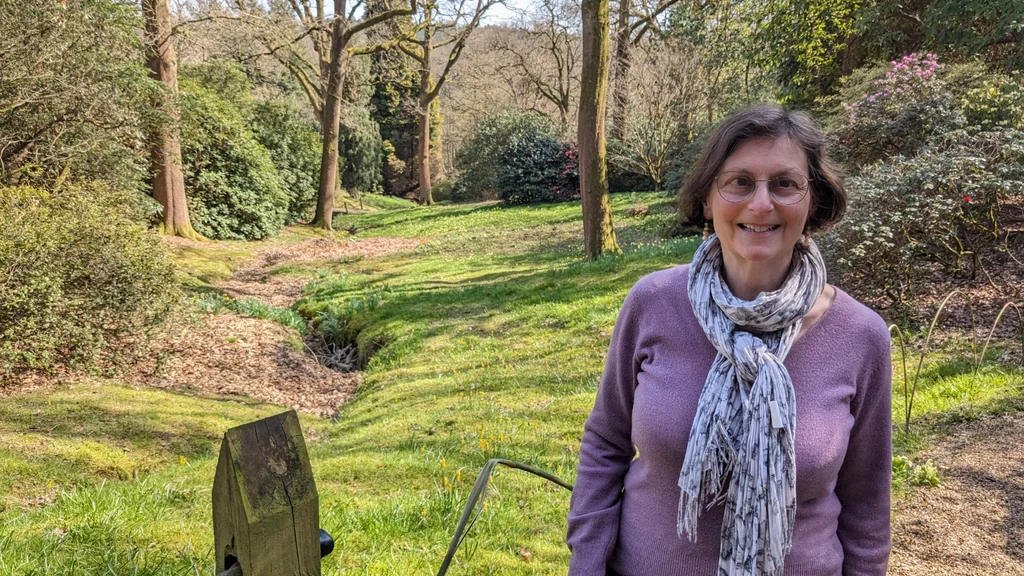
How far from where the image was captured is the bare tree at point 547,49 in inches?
1127

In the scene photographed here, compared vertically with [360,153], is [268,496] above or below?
below

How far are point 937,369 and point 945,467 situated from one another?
1.72m

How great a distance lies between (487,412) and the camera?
5453 mm

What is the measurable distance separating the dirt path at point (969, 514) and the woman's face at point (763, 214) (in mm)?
2175

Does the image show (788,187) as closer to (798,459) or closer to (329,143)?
(798,459)

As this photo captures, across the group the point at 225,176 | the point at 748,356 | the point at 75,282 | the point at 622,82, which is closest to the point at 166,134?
the point at 225,176

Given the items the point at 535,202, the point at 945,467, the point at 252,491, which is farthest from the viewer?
the point at 535,202

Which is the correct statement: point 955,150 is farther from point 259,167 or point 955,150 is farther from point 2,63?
point 259,167

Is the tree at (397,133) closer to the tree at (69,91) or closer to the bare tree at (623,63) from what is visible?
the bare tree at (623,63)

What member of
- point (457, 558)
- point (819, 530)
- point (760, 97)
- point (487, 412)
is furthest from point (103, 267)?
point (760, 97)

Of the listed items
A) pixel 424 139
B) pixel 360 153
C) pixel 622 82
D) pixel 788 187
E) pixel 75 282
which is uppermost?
pixel 622 82

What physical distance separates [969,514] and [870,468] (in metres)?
2.39

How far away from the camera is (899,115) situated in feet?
28.8

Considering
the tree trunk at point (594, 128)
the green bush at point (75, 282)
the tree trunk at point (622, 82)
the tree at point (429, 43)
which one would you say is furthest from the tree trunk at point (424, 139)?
the green bush at point (75, 282)
